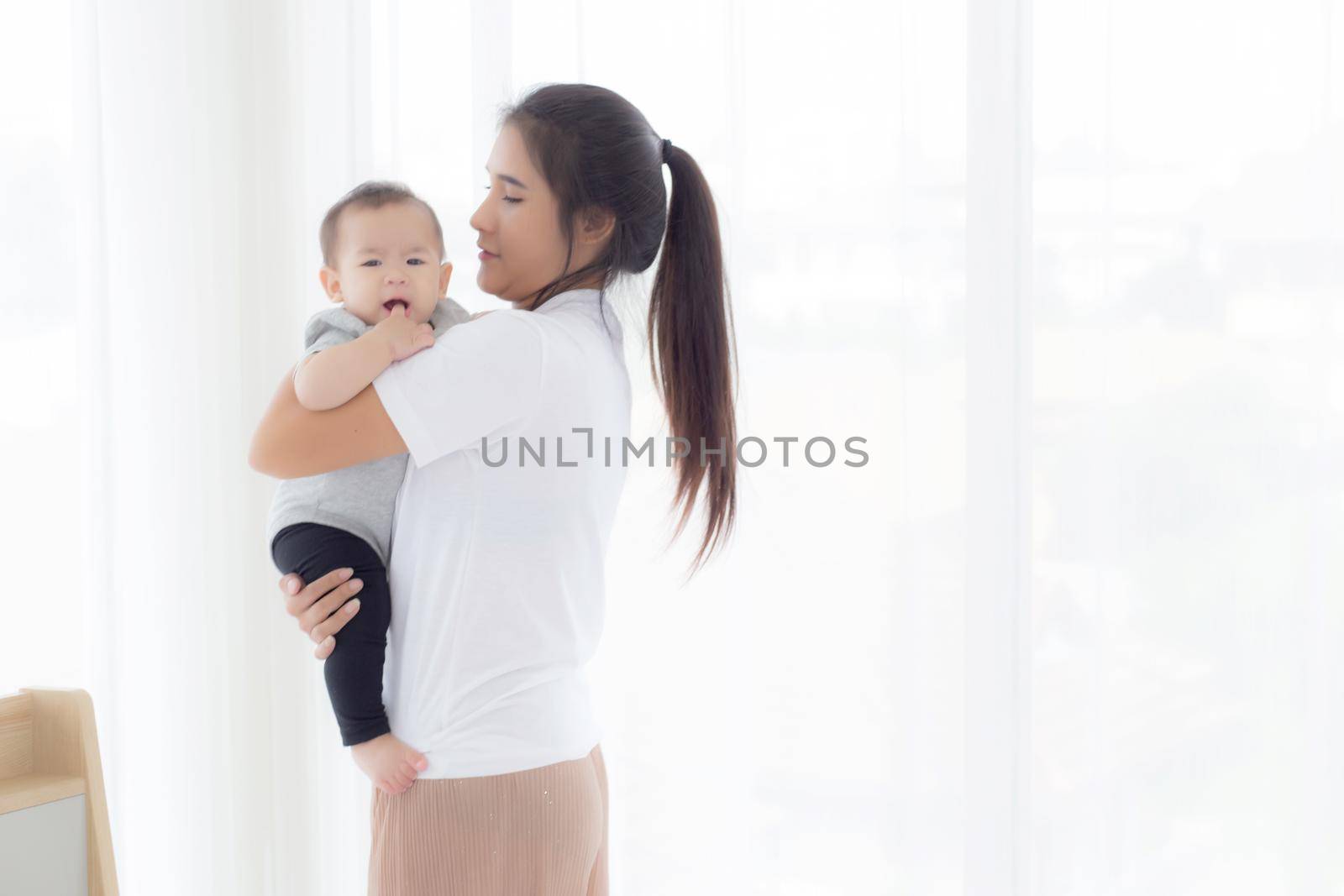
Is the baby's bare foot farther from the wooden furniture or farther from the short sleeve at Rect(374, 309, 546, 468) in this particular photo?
the wooden furniture

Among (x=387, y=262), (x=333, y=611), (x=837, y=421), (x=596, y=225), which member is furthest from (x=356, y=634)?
(x=837, y=421)

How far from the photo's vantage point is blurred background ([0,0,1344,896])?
1498 mm

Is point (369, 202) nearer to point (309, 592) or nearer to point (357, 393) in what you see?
point (357, 393)

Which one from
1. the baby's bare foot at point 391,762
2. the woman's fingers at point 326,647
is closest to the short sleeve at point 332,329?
the woman's fingers at point 326,647

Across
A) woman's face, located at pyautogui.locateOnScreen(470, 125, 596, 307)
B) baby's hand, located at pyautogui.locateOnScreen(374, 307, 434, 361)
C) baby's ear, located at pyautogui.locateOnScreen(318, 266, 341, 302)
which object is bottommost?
baby's hand, located at pyautogui.locateOnScreen(374, 307, 434, 361)

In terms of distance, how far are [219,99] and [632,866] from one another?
1695 mm

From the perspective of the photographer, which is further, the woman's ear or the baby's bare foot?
the woman's ear

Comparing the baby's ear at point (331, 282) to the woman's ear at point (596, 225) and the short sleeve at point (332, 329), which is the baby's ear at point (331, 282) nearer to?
the short sleeve at point (332, 329)

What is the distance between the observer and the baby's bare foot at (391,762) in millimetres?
1182

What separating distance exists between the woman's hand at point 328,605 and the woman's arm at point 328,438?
0.44 feet

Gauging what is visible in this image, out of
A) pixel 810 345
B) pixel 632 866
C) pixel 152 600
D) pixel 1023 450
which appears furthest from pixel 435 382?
pixel 152 600

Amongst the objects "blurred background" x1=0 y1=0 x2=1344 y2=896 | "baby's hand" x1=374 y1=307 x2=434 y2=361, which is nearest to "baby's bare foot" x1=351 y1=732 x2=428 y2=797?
"baby's hand" x1=374 y1=307 x2=434 y2=361

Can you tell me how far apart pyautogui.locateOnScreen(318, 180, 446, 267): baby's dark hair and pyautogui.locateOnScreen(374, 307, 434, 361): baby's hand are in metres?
0.22

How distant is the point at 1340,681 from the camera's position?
4.76ft
